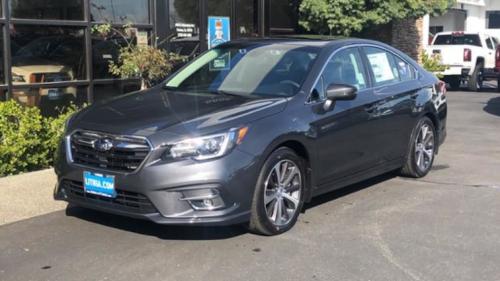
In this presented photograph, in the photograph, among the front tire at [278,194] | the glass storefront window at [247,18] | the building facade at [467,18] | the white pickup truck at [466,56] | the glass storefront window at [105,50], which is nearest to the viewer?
the front tire at [278,194]

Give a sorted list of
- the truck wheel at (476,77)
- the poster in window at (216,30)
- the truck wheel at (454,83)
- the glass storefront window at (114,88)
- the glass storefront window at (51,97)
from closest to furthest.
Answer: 1. the glass storefront window at (51,97)
2. the glass storefront window at (114,88)
3. the poster in window at (216,30)
4. the truck wheel at (476,77)
5. the truck wheel at (454,83)

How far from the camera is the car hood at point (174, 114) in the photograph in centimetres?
497

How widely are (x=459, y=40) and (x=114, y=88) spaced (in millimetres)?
14297

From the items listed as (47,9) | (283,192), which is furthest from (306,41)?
(47,9)

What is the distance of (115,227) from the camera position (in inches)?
220

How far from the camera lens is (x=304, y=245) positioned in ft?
17.0

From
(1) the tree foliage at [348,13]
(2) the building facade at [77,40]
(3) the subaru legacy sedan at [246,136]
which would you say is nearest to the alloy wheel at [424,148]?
(3) the subaru legacy sedan at [246,136]

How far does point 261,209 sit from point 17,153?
339 centimetres

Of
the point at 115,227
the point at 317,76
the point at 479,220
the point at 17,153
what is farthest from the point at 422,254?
the point at 17,153

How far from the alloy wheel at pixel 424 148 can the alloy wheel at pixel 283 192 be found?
242cm

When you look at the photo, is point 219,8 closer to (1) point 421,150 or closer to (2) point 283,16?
(2) point 283,16

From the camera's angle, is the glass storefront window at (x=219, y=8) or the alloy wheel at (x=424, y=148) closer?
the alloy wheel at (x=424, y=148)

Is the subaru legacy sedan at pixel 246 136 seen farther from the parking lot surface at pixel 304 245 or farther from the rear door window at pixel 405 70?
the parking lot surface at pixel 304 245

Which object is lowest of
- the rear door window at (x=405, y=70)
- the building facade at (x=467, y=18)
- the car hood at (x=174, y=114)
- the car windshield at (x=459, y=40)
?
the car hood at (x=174, y=114)
